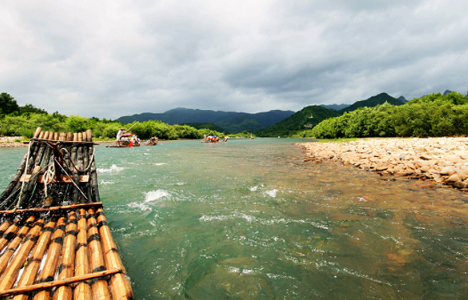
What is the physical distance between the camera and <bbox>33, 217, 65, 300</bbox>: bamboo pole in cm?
270

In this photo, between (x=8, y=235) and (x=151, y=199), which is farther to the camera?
(x=151, y=199)

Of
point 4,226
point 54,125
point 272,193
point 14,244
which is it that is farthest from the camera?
point 54,125

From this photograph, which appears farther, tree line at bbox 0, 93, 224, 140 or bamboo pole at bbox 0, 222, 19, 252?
tree line at bbox 0, 93, 224, 140

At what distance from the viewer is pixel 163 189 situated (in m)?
10.6

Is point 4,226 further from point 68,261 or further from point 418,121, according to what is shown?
point 418,121

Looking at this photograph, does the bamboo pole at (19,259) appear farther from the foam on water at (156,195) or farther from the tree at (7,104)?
the tree at (7,104)

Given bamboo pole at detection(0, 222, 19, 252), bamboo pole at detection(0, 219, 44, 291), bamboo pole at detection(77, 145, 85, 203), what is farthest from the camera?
bamboo pole at detection(77, 145, 85, 203)

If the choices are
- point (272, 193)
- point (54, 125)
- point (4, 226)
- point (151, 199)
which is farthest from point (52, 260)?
point (54, 125)

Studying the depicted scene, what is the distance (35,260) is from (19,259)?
1.08 ft

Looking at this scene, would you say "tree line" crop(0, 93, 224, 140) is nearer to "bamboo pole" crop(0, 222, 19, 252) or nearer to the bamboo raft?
the bamboo raft

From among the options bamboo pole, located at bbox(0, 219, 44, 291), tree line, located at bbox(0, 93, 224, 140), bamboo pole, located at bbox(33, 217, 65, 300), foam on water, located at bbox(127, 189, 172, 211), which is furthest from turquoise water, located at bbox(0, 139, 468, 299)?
tree line, located at bbox(0, 93, 224, 140)

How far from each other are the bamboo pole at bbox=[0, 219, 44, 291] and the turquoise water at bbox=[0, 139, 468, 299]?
179 centimetres

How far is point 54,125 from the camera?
72062mm

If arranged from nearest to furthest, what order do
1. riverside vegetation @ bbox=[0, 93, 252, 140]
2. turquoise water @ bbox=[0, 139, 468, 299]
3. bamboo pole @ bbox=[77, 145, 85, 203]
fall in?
turquoise water @ bbox=[0, 139, 468, 299] < bamboo pole @ bbox=[77, 145, 85, 203] < riverside vegetation @ bbox=[0, 93, 252, 140]
